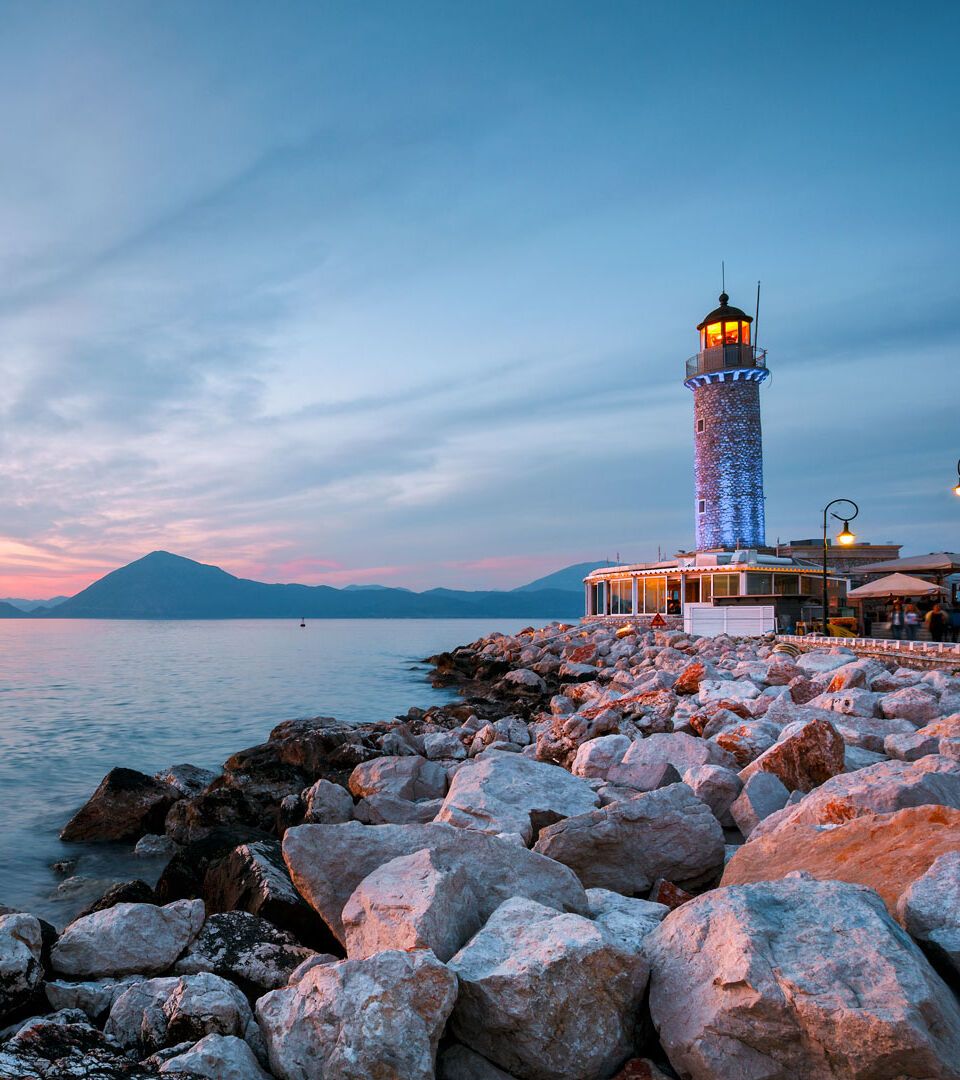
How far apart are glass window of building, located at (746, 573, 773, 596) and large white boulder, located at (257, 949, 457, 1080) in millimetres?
33656

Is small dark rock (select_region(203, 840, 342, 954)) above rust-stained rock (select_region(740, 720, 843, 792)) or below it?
below

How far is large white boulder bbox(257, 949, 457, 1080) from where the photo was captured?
246 centimetres

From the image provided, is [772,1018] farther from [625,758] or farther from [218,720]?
[218,720]

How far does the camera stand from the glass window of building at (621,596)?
138ft

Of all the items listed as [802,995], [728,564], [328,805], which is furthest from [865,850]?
[728,564]

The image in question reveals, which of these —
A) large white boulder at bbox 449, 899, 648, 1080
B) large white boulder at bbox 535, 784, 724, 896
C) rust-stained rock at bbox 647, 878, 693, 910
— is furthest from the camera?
large white boulder at bbox 535, 784, 724, 896

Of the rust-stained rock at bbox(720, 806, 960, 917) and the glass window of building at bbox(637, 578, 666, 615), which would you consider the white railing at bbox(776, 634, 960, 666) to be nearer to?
the rust-stained rock at bbox(720, 806, 960, 917)

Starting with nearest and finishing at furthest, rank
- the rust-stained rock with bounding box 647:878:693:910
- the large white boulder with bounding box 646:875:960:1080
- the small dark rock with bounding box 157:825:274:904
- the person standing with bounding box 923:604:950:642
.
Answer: the large white boulder with bounding box 646:875:960:1080
the rust-stained rock with bounding box 647:878:693:910
the small dark rock with bounding box 157:825:274:904
the person standing with bounding box 923:604:950:642

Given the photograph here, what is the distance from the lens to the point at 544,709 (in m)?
17.0

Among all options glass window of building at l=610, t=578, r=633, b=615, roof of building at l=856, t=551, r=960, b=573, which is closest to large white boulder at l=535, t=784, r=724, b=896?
roof of building at l=856, t=551, r=960, b=573

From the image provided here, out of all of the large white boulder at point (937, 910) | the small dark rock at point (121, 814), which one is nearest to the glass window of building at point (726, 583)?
the small dark rock at point (121, 814)

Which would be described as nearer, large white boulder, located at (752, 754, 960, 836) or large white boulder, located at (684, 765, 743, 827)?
large white boulder, located at (752, 754, 960, 836)

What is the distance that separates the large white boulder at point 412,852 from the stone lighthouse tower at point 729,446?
126ft

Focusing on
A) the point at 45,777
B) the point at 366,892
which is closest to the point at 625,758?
the point at 366,892
